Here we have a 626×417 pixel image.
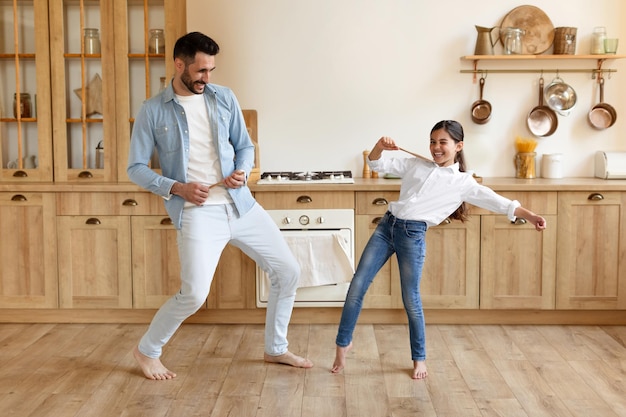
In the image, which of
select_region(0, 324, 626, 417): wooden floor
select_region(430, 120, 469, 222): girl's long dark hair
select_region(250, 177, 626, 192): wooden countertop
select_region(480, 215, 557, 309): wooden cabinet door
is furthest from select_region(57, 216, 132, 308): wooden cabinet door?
select_region(480, 215, 557, 309): wooden cabinet door

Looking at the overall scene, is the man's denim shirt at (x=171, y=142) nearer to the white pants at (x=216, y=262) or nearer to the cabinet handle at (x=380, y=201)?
the white pants at (x=216, y=262)

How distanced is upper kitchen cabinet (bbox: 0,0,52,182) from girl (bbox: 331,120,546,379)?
209 centimetres

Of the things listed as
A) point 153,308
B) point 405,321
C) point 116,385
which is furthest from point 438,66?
point 116,385

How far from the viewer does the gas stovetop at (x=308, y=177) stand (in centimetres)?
450

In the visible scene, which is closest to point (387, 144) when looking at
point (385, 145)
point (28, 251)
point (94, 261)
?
point (385, 145)

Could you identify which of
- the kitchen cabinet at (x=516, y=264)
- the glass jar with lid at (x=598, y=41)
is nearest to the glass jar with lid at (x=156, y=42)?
the kitchen cabinet at (x=516, y=264)

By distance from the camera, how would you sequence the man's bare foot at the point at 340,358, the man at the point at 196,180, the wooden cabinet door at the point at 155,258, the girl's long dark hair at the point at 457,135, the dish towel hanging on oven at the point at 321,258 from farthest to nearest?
the wooden cabinet door at the point at 155,258, the dish towel hanging on oven at the point at 321,258, the man's bare foot at the point at 340,358, the girl's long dark hair at the point at 457,135, the man at the point at 196,180

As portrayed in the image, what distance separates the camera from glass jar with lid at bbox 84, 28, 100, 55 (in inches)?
184

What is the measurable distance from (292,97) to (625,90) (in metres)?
2.02

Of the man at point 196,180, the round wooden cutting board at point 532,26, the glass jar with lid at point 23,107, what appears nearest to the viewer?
the man at point 196,180

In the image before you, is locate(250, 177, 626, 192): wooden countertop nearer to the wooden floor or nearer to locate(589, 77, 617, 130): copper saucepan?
locate(589, 77, 617, 130): copper saucepan

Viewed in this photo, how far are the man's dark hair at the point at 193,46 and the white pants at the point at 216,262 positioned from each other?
2.13 feet

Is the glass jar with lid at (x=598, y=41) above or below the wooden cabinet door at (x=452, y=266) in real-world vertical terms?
above

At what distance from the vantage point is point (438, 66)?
4.94 m
